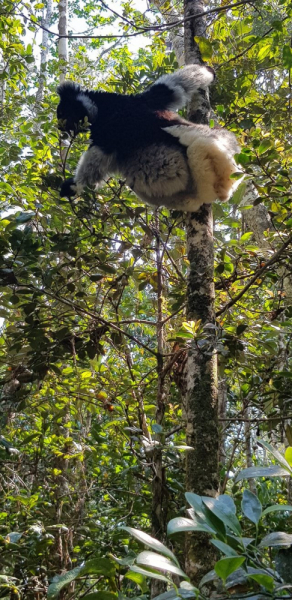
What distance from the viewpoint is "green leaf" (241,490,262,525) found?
2.57 ft

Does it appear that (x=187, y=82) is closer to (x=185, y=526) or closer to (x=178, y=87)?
(x=178, y=87)

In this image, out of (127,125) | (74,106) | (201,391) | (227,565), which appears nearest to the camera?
(227,565)

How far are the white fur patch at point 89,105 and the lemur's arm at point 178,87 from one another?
0.37 meters

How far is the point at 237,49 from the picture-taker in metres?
3.35

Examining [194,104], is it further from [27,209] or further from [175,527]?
[175,527]

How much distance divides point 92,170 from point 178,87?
783 millimetres

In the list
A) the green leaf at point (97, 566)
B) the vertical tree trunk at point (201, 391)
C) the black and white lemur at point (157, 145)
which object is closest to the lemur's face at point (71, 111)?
the black and white lemur at point (157, 145)

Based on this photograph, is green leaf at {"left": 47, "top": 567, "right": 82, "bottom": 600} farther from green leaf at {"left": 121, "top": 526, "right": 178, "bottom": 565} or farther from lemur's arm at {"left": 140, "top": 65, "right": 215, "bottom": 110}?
lemur's arm at {"left": 140, "top": 65, "right": 215, "bottom": 110}

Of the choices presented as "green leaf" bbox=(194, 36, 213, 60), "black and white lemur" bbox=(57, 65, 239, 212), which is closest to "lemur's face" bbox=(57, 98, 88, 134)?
"black and white lemur" bbox=(57, 65, 239, 212)

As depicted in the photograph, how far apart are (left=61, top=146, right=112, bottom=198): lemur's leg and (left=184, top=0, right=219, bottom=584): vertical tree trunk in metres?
1.04

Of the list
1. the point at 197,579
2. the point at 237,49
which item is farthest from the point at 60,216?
the point at 197,579

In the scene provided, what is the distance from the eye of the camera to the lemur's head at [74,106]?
3.50m

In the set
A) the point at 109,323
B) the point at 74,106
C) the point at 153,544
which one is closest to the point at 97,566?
the point at 153,544

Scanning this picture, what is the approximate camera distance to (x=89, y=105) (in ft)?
11.5
